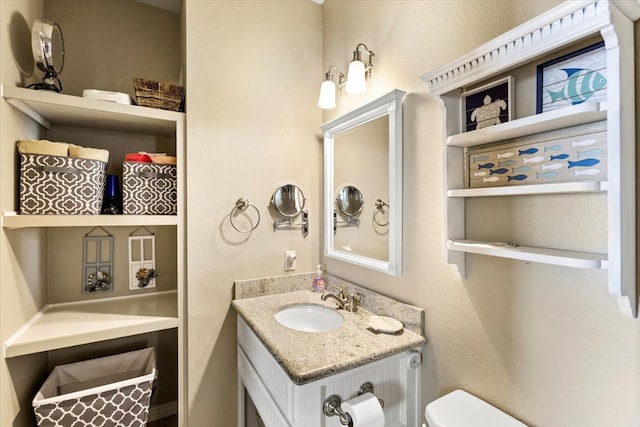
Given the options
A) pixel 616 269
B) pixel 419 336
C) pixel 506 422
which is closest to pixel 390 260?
pixel 419 336

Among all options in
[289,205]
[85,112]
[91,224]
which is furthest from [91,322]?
[289,205]

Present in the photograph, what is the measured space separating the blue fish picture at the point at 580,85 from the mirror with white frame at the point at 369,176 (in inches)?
23.0

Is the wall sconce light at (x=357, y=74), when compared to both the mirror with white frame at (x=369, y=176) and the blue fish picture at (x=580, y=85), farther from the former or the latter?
the blue fish picture at (x=580, y=85)

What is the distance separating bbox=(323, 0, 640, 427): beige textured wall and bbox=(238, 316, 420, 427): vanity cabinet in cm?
9

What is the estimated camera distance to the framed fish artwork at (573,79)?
0.72 m

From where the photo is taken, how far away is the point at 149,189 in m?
1.48

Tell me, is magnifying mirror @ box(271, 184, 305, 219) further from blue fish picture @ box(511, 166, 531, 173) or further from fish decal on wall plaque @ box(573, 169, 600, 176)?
fish decal on wall plaque @ box(573, 169, 600, 176)

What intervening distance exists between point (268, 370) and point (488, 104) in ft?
4.08

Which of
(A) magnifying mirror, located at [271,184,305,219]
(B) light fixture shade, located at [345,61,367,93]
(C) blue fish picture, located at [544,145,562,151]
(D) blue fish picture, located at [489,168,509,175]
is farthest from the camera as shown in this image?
(A) magnifying mirror, located at [271,184,305,219]

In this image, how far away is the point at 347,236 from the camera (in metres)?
1.64

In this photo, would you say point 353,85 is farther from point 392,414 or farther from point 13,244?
point 13,244

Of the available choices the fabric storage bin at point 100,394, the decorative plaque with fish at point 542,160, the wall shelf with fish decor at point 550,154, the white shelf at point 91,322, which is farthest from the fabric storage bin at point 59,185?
the decorative plaque with fish at point 542,160

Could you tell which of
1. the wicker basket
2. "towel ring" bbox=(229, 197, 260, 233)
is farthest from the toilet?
the wicker basket

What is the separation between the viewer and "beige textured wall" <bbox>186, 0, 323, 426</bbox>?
1544 millimetres
